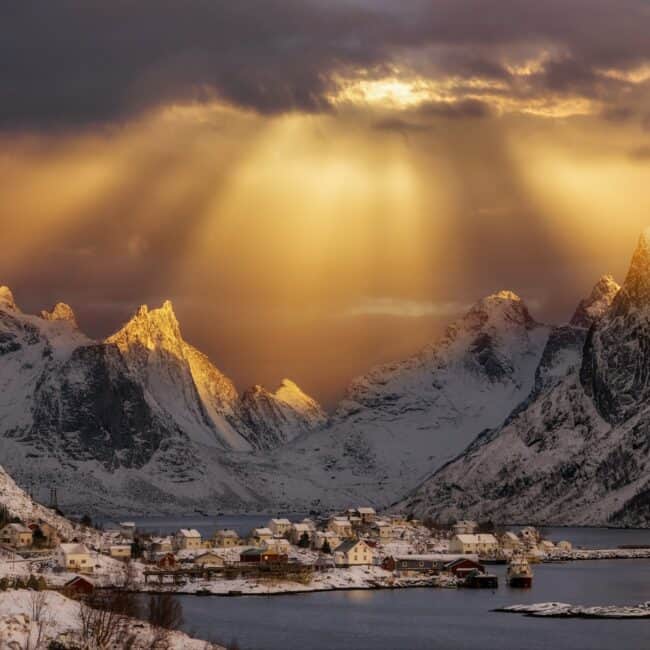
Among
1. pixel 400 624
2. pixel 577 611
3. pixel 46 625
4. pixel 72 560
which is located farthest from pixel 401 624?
pixel 46 625

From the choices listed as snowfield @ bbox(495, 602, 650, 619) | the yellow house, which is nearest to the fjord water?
snowfield @ bbox(495, 602, 650, 619)

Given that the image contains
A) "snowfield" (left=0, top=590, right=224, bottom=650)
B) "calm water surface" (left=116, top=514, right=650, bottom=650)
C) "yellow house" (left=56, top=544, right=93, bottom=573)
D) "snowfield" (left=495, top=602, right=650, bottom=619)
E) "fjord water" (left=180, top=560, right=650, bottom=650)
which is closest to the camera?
"snowfield" (left=0, top=590, right=224, bottom=650)

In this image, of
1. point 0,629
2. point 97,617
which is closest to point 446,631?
point 97,617

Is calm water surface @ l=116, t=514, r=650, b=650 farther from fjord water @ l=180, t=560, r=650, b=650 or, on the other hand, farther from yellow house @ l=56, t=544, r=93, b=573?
yellow house @ l=56, t=544, r=93, b=573

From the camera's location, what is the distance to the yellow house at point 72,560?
196 metres

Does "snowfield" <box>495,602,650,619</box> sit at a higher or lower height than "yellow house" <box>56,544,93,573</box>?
lower

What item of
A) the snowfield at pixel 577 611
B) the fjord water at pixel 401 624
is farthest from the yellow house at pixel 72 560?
the snowfield at pixel 577 611

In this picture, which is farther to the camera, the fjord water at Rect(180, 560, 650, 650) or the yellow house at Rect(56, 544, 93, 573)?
the yellow house at Rect(56, 544, 93, 573)

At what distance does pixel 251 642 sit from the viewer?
14562cm

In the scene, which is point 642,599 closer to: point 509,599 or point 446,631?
point 509,599

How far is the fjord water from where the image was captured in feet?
482

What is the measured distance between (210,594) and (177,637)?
250 feet

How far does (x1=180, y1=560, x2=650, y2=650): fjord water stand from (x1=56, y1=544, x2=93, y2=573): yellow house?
14.0 meters

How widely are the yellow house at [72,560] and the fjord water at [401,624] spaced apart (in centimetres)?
1401
